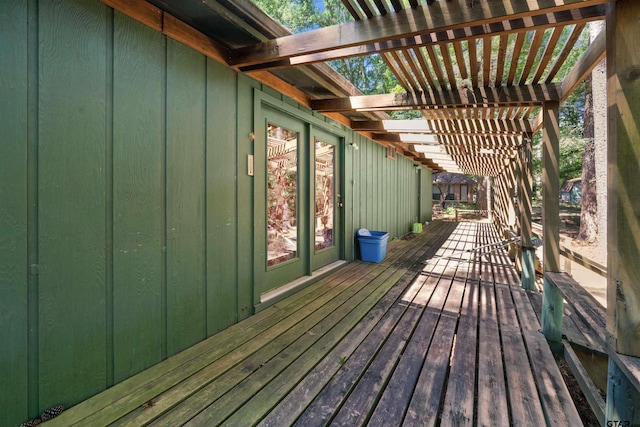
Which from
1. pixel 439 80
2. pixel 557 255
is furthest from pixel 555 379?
pixel 439 80

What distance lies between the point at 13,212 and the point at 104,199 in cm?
38

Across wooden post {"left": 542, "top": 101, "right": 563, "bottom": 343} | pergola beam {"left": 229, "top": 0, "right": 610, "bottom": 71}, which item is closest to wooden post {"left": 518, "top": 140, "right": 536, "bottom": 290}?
wooden post {"left": 542, "top": 101, "right": 563, "bottom": 343}

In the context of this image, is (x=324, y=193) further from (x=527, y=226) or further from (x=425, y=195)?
(x=425, y=195)

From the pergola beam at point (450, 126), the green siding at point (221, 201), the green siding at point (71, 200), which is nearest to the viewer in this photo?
the green siding at point (71, 200)

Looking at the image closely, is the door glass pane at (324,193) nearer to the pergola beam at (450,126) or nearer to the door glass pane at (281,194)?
the door glass pane at (281,194)

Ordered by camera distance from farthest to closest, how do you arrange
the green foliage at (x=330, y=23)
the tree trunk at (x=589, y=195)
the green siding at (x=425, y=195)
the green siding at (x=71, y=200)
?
the green foliage at (x=330, y=23) → the green siding at (x=425, y=195) → the tree trunk at (x=589, y=195) → the green siding at (x=71, y=200)

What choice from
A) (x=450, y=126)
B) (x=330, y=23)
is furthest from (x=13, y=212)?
(x=330, y=23)

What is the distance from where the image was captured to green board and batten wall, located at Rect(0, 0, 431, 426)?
1386 millimetres

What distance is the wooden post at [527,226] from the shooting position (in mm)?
3650

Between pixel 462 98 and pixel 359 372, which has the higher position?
pixel 462 98

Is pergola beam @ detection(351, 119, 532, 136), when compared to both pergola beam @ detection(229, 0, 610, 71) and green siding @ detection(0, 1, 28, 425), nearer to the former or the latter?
pergola beam @ detection(229, 0, 610, 71)

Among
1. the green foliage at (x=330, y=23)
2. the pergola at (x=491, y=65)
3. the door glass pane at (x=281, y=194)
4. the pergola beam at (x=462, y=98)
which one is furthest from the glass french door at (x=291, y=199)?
the green foliage at (x=330, y=23)

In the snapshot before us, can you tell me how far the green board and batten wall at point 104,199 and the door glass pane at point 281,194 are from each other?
608 mm

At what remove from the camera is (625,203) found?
1316 millimetres
